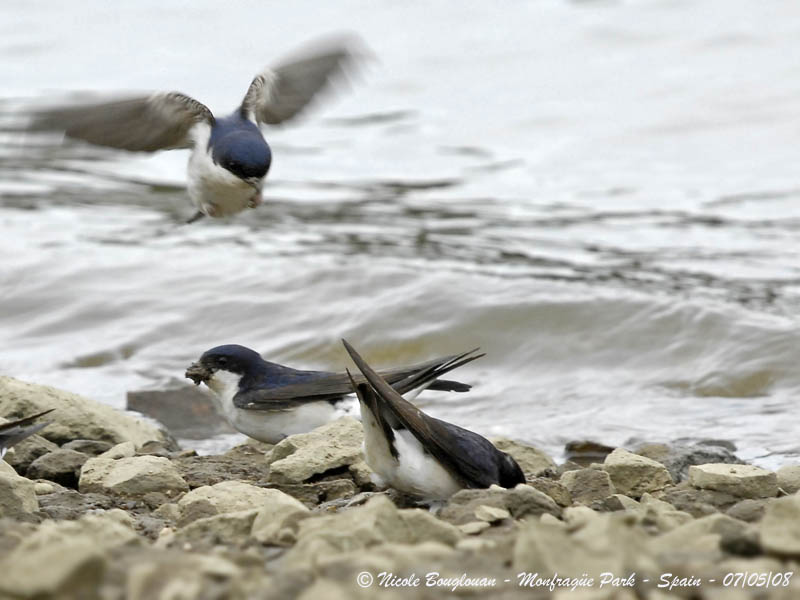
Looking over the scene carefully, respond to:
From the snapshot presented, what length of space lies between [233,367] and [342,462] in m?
1.58

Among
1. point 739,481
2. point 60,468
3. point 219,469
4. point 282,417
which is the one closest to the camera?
point 739,481

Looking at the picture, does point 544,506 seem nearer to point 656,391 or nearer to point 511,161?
point 656,391

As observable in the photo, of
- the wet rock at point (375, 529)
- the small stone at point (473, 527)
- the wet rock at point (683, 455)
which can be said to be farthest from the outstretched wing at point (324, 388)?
the wet rock at point (375, 529)

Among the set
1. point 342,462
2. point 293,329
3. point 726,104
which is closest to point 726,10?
point 726,104

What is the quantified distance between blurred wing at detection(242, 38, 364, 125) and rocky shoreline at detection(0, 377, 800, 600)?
1.76 metres

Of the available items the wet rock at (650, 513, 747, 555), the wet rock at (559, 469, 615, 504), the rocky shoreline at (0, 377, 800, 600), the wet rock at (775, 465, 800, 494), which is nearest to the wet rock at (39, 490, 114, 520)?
the rocky shoreline at (0, 377, 800, 600)

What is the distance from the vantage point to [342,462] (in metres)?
5.96

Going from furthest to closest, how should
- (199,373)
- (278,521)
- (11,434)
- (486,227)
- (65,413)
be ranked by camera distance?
(486,227) → (199,373) → (65,413) → (11,434) → (278,521)

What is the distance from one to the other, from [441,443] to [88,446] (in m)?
2.12

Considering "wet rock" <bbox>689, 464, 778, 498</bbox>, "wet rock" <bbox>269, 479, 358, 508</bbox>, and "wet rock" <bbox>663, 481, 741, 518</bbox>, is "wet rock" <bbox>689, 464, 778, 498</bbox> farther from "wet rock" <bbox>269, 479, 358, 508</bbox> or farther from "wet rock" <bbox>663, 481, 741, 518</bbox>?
"wet rock" <bbox>269, 479, 358, 508</bbox>

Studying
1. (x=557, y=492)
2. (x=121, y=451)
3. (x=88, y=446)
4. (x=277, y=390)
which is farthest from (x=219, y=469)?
(x=557, y=492)

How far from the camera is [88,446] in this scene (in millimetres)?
6605

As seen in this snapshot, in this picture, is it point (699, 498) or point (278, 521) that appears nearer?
point (278, 521)

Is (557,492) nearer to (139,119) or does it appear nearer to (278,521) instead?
(278,521)
